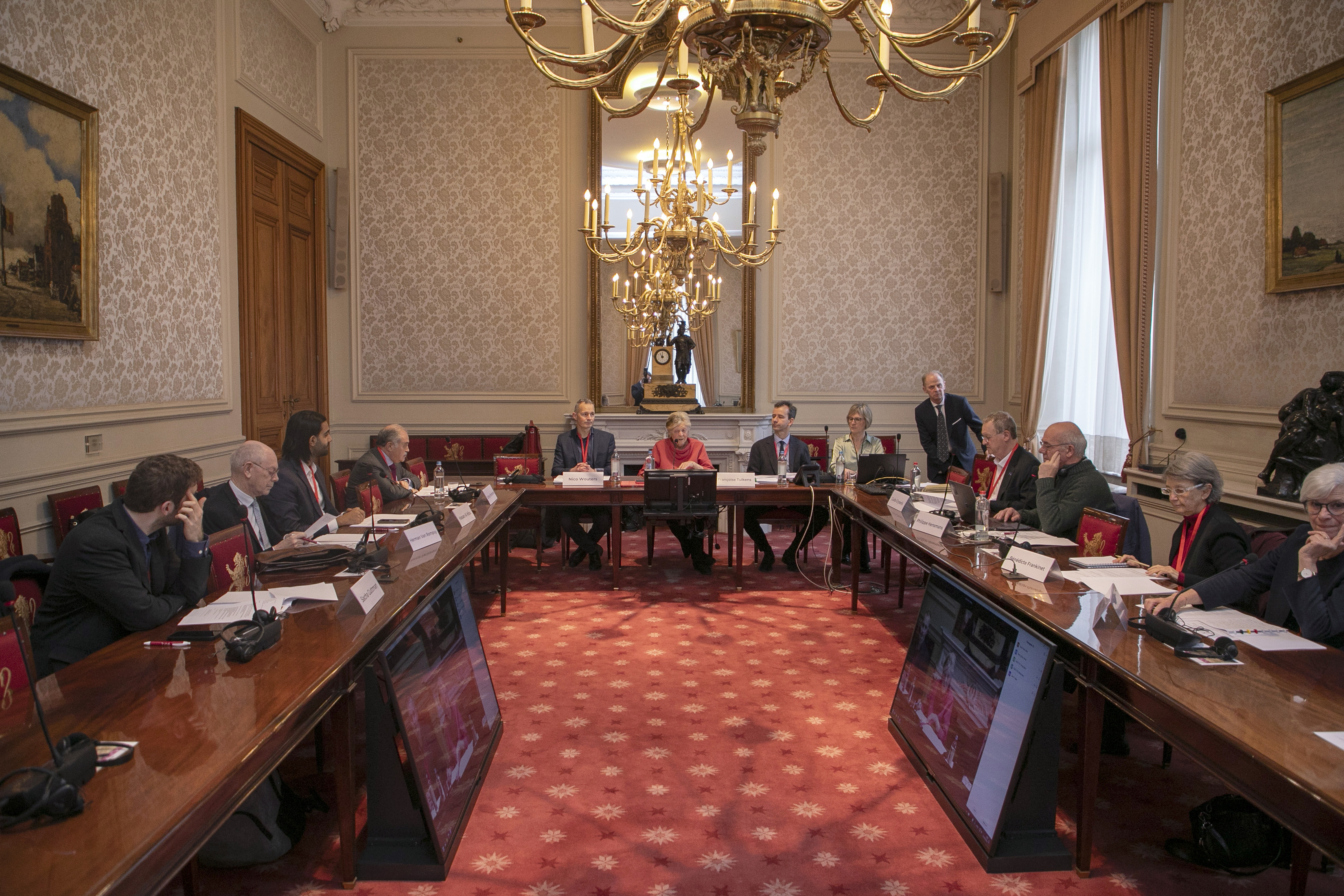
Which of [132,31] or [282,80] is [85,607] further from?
[282,80]

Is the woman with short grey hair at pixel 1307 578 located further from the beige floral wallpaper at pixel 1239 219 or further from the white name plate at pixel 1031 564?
the beige floral wallpaper at pixel 1239 219

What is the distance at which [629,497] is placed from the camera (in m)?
5.90

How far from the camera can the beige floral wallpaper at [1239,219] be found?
4543 mm

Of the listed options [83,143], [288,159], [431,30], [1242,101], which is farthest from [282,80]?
[1242,101]

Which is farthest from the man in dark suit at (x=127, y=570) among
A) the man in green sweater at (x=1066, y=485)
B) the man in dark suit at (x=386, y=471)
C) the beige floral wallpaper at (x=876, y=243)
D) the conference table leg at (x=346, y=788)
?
the beige floral wallpaper at (x=876, y=243)

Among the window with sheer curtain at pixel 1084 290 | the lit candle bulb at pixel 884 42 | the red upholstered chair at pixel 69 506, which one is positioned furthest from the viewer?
the window with sheer curtain at pixel 1084 290

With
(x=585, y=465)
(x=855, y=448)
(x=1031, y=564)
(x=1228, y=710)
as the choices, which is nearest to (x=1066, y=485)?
(x=1031, y=564)

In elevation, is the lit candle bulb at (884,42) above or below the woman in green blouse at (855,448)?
above

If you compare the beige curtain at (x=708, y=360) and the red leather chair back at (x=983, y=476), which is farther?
the beige curtain at (x=708, y=360)

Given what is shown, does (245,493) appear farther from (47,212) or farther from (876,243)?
(876,243)

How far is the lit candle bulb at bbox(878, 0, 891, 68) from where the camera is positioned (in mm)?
2984

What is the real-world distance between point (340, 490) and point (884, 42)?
13.0ft

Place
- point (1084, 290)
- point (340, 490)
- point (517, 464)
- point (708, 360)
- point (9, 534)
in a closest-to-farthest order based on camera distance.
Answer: point (9, 534), point (340, 490), point (517, 464), point (1084, 290), point (708, 360)

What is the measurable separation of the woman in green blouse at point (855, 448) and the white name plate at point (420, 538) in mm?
3197
